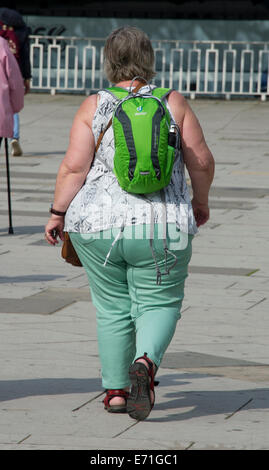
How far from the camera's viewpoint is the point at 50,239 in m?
4.90

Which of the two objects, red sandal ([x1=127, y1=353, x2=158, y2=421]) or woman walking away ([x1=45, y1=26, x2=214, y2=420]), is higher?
woman walking away ([x1=45, y1=26, x2=214, y2=420])

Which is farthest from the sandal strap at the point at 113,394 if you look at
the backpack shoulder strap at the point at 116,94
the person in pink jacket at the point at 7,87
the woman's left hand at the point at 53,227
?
the person in pink jacket at the point at 7,87

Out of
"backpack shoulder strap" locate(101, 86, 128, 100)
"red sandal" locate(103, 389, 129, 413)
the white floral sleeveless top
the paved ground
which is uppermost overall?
"backpack shoulder strap" locate(101, 86, 128, 100)

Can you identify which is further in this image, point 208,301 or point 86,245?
point 208,301

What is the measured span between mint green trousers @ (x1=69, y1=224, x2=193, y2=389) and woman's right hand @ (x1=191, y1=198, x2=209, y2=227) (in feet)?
0.77

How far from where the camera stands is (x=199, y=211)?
16.4 ft

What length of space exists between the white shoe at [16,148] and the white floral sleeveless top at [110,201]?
35.1ft

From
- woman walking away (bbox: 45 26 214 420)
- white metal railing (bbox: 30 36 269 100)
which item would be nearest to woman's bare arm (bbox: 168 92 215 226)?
woman walking away (bbox: 45 26 214 420)

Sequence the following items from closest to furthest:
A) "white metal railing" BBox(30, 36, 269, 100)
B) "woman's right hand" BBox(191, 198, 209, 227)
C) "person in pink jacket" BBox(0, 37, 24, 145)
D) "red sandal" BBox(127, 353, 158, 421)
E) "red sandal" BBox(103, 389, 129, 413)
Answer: "red sandal" BBox(127, 353, 158, 421), "red sandal" BBox(103, 389, 129, 413), "woman's right hand" BBox(191, 198, 209, 227), "person in pink jacket" BBox(0, 37, 24, 145), "white metal railing" BBox(30, 36, 269, 100)

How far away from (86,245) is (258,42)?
1934cm

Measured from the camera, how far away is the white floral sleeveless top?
15.3ft

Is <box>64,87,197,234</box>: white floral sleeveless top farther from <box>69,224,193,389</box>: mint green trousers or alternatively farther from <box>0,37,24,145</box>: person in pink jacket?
<box>0,37,24,145</box>: person in pink jacket

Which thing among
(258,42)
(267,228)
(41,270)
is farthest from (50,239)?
(258,42)
